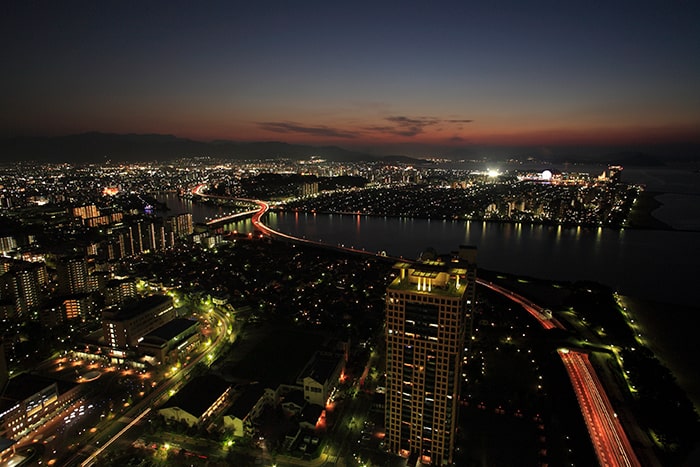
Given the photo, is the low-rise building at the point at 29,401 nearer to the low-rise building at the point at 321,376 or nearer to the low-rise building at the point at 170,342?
the low-rise building at the point at 170,342

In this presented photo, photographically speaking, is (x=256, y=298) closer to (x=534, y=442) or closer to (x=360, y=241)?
(x=534, y=442)

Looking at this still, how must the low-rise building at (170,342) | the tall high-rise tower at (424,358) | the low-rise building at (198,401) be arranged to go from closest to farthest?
the tall high-rise tower at (424,358) → the low-rise building at (198,401) → the low-rise building at (170,342)

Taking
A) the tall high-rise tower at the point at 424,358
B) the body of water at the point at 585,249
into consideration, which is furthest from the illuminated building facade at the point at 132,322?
the body of water at the point at 585,249

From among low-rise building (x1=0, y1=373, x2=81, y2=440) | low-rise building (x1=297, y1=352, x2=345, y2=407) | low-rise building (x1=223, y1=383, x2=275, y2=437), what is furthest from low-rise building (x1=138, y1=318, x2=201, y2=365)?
low-rise building (x1=297, y1=352, x2=345, y2=407)

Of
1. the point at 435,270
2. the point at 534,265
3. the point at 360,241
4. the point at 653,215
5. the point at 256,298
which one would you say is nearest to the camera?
the point at 435,270

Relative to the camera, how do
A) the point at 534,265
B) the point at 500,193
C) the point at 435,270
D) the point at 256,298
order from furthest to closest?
the point at 500,193
the point at 534,265
the point at 256,298
the point at 435,270

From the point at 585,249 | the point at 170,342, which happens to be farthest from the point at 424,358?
the point at 585,249

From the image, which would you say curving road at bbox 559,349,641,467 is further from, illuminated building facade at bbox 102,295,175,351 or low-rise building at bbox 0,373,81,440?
illuminated building facade at bbox 102,295,175,351

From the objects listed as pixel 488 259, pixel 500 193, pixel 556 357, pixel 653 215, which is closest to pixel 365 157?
pixel 500 193

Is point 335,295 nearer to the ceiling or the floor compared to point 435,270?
nearer to the floor
